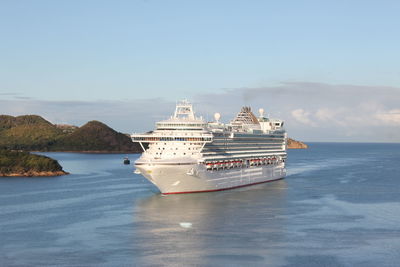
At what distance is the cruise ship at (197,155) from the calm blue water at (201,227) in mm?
2197

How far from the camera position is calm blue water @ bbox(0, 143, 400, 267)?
120 feet

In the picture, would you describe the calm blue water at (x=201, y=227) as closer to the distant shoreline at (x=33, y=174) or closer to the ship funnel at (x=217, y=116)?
the ship funnel at (x=217, y=116)

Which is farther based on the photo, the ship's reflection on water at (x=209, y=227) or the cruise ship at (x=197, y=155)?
the cruise ship at (x=197, y=155)

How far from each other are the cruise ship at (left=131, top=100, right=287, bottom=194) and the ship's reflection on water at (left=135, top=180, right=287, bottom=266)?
2113 millimetres

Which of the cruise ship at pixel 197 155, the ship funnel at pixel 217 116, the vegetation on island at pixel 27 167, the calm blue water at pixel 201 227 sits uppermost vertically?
the ship funnel at pixel 217 116

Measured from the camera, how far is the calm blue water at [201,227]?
3647 centimetres

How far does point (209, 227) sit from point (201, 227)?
2.35 ft

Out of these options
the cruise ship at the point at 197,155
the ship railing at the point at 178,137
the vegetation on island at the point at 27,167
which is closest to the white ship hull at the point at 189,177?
the cruise ship at the point at 197,155

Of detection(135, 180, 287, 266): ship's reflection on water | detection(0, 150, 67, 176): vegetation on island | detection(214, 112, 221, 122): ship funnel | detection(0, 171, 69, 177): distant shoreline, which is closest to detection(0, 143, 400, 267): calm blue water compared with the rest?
detection(135, 180, 287, 266): ship's reflection on water

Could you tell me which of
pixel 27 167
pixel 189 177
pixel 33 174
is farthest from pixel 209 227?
pixel 27 167

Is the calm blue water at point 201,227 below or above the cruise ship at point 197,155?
below

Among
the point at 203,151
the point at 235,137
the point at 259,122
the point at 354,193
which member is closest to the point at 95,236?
the point at 203,151

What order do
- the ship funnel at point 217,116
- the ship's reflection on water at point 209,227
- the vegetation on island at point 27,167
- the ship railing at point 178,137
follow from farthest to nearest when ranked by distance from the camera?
the vegetation on island at point 27,167
the ship funnel at point 217,116
the ship railing at point 178,137
the ship's reflection on water at point 209,227

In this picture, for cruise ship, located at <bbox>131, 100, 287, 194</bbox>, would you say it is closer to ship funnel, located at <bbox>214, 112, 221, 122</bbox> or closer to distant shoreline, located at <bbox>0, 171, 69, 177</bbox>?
ship funnel, located at <bbox>214, 112, 221, 122</bbox>
